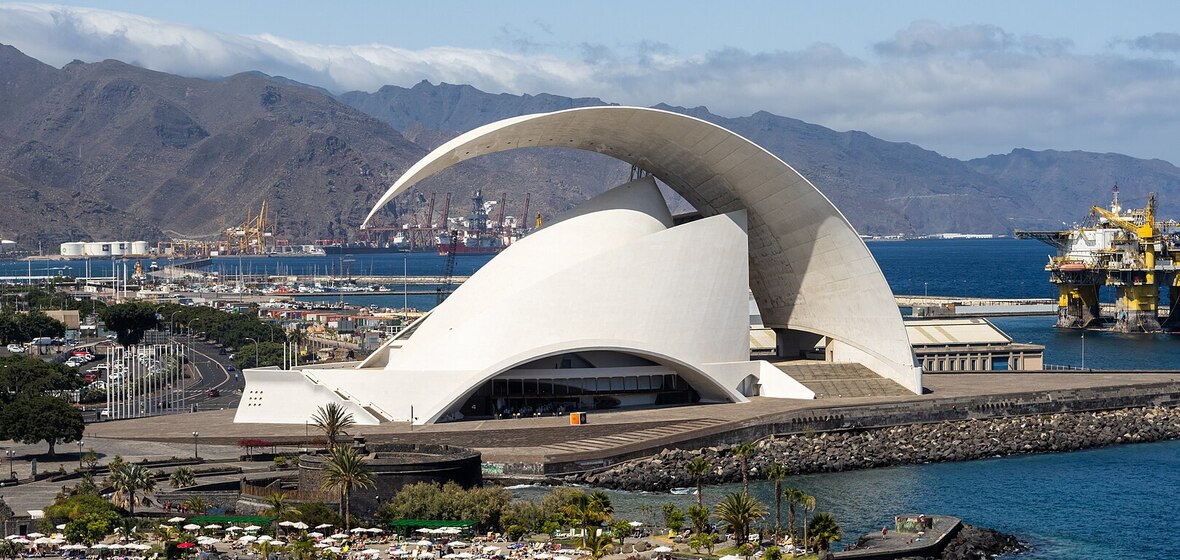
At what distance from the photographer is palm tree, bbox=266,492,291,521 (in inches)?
1395

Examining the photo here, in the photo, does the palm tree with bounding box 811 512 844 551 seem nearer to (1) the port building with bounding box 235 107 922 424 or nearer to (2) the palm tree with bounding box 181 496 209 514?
(2) the palm tree with bounding box 181 496 209 514

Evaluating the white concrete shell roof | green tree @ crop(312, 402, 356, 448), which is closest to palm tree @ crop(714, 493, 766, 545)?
green tree @ crop(312, 402, 356, 448)

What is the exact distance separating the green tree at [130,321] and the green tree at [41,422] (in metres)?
41.0

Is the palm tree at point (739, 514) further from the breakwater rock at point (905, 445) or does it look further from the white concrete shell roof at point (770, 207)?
the white concrete shell roof at point (770, 207)

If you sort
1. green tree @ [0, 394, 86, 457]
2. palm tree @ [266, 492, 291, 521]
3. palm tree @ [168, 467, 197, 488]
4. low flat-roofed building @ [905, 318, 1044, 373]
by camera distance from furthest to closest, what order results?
low flat-roofed building @ [905, 318, 1044, 373], green tree @ [0, 394, 86, 457], palm tree @ [168, 467, 197, 488], palm tree @ [266, 492, 291, 521]

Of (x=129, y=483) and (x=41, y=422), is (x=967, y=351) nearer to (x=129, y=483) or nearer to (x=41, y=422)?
(x=41, y=422)

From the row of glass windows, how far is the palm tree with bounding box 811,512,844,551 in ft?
62.1

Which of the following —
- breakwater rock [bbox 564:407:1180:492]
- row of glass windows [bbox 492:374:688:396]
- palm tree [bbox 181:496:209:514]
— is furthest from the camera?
row of glass windows [bbox 492:374:688:396]

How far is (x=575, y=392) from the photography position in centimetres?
5328

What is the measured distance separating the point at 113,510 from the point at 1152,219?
95.6 metres

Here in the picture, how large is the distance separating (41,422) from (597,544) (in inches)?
867

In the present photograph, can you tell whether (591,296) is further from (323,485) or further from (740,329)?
(323,485)

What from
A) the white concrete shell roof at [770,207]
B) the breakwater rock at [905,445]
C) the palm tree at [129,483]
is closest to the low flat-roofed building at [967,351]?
the white concrete shell roof at [770,207]

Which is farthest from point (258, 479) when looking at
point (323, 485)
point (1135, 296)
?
point (1135, 296)
